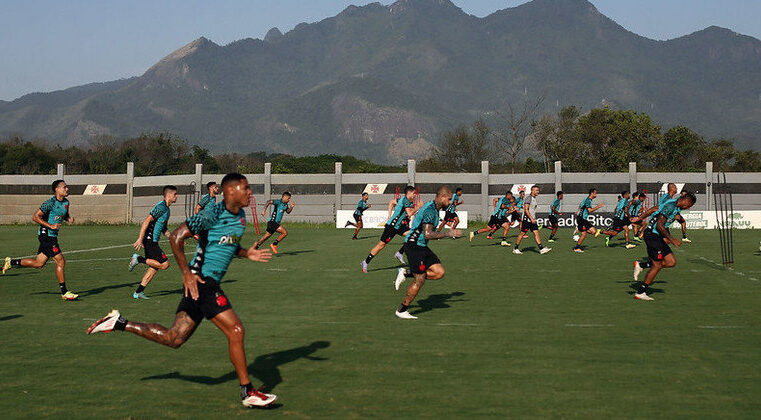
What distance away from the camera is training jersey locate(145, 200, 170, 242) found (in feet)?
45.9

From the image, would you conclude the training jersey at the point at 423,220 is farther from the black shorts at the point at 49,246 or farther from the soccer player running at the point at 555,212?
the soccer player running at the point at 555,212

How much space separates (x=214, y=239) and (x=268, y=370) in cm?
181

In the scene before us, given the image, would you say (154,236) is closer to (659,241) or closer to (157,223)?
(157,223)

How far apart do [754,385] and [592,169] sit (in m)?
76.9

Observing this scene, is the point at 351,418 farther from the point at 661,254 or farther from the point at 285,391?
the point at 661,254

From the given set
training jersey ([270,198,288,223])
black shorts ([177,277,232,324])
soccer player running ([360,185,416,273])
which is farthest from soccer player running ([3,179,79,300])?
training jersey ([270,198,288,223])

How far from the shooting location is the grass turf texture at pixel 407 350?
6996 millimetres

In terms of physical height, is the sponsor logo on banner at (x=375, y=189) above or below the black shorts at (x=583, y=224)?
above

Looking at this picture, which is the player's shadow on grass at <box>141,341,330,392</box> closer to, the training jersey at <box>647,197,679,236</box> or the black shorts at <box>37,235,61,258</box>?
the black shorts at <box>37,235,61,258</box>

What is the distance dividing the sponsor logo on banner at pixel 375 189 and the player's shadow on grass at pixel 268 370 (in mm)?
32187

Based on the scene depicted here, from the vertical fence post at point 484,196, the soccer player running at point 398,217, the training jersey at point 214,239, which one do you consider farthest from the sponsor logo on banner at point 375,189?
the training jersey at point 214,239

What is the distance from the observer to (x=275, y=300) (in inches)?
541

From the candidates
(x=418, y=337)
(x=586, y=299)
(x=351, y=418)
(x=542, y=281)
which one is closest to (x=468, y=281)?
(x=542, y=281)

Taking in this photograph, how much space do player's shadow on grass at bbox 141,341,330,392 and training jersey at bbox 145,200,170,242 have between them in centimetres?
566
